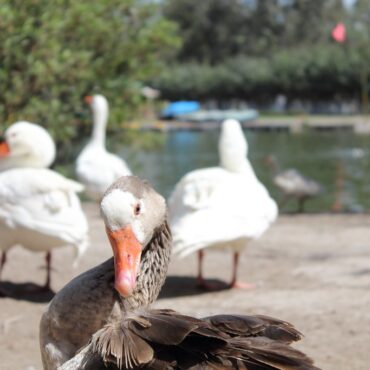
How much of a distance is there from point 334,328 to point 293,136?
38.1 meters

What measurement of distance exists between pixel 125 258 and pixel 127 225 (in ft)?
0.48

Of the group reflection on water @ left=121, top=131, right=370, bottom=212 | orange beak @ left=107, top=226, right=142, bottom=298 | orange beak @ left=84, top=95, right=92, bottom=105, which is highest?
orange beak @ left=84, top=95, right=92, bottom=105

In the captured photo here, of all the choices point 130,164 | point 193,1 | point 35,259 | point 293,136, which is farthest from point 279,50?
point 35,259

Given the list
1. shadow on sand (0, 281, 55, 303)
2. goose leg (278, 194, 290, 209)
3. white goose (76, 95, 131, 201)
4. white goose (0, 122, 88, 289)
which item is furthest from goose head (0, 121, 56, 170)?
goose leg (278, 194, 290, 209)

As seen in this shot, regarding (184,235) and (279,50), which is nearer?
(184,235)

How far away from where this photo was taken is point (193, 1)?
251 ft

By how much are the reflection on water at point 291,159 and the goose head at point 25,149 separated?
754cm

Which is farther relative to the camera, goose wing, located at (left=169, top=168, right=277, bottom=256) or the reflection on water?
the reflection on water

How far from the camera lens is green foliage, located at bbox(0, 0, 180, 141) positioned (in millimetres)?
10344

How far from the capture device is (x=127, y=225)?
3.40 meters

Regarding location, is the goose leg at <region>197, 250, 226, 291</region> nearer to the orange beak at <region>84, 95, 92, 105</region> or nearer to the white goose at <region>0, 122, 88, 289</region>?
the white goose at <region>0, 122, 88, 289</region>

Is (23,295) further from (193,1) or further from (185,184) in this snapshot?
(193,1)

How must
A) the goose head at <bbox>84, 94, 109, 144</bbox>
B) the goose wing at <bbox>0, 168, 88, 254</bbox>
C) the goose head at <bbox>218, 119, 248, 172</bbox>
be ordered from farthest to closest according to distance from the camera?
the goose head at <bbox>84, 94, 109, 144</bbox> < the goose head at <bbox>218, 119, 248, 172</bbox> < the goose wing at <bbox>0, 168, 88, 254</bbox>

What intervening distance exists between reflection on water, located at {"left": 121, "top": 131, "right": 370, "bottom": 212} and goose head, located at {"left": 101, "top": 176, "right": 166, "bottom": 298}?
11146mm
